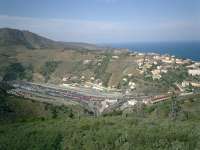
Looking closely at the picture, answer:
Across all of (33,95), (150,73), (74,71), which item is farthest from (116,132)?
(74,71)

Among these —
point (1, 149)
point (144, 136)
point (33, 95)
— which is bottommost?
point (33, 95)

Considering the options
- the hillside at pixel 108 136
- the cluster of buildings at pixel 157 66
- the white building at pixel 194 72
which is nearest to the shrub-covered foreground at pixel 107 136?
the hillside at pixel 108 136

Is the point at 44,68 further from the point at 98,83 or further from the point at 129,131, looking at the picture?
the point at 129,131

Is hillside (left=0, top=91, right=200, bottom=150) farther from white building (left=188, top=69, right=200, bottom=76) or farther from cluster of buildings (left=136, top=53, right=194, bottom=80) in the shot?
white building (left=188, top=69, right=200, bottom=76)

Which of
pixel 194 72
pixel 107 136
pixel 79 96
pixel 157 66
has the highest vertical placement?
pixel 107 136

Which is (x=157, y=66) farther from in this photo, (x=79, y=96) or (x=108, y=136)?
(x=108, y=136)

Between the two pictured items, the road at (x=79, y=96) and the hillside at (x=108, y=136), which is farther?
the road at (x=79, y=96)

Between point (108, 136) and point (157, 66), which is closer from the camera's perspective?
point (108, 136)

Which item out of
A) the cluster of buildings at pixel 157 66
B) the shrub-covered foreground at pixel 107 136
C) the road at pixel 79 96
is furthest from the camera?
the cluster of buildings at pixel 157 66

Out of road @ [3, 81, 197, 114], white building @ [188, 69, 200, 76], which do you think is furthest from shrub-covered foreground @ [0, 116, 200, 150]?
white building @ [188, 69, 200, 76]

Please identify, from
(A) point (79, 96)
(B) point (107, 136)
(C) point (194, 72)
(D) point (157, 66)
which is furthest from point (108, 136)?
(D) point (157, 66)

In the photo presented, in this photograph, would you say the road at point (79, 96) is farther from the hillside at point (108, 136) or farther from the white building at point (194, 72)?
the hillside at point (108, 136)
